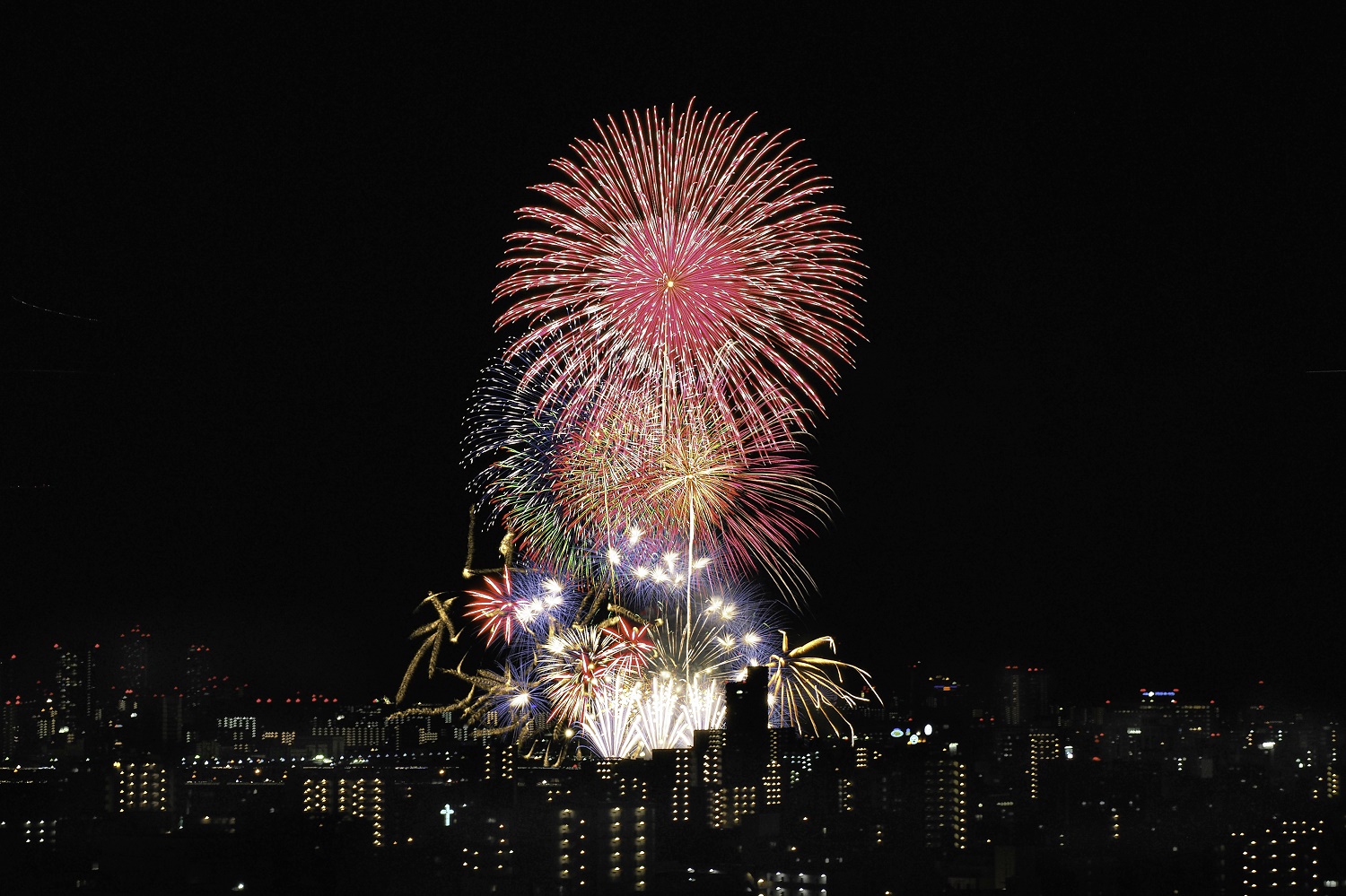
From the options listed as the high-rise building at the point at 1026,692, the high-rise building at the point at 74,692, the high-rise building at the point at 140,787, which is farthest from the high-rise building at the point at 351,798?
the high-rise building at the point at 1026,692

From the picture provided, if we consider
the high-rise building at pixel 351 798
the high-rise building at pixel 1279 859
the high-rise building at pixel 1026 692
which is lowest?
the high-rise building at pixel 1279 859

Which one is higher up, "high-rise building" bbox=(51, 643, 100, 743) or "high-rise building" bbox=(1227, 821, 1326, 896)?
"high-rise building" bbox=(51, 643, 100, 743)

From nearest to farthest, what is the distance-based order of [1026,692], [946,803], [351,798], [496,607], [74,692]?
[496,607], [351,798], [946,803], [74,692], [1026,692]

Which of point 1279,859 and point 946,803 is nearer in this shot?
point 1279,859

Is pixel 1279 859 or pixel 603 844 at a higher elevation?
pixel 603 844

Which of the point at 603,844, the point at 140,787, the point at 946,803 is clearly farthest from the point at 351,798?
the point at 946,803

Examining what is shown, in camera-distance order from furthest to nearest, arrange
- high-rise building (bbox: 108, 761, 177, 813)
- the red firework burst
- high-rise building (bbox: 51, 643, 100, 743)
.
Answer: high-rise building (bbox: 51, 643, 100, 743) < high-rise building (bbox: 108, 761, 177, 813) < the red firework burst

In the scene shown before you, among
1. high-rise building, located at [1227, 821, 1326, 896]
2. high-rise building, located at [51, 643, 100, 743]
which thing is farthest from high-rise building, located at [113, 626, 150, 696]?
high-rise building, located at [1227, 821, 1326, 896]

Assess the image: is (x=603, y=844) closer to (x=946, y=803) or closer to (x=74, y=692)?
(x=946, y=803)

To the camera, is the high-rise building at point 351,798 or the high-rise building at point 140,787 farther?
the high-rise building at point 140,787

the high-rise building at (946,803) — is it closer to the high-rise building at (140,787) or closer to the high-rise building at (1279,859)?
the high-rise building at (1279,859)

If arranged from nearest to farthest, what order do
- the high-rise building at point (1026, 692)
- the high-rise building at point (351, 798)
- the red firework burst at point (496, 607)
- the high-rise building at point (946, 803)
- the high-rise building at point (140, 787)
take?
the red firework burst at point (496, 607) → the high-rise building at point (351, 798) → the high-rise building at point (946, 803) → the high-rise building at point (140, 787) → the high-rise building at point (1026, 692)

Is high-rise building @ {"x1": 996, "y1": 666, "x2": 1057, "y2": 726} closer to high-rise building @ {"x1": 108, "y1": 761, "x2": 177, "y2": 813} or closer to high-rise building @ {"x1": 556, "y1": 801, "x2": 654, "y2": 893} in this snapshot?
high-rise building @ {"x1": 556, "y1": 801, "x2": 654, "y2": 893}
